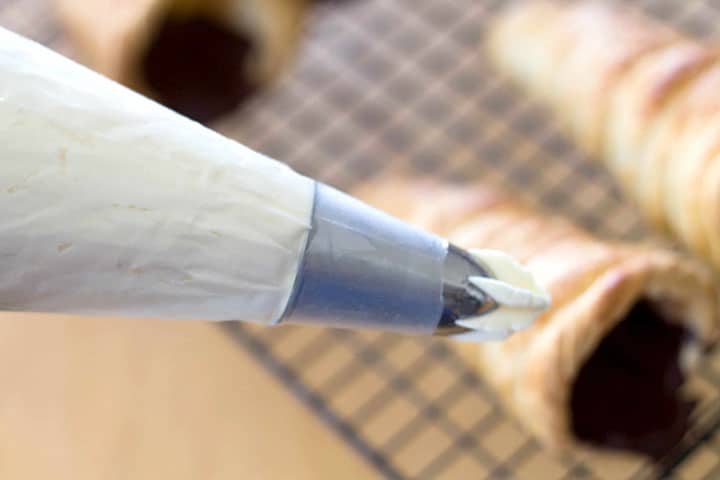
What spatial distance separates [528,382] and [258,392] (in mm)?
280

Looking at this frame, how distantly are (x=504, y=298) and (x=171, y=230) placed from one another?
0.63 feet

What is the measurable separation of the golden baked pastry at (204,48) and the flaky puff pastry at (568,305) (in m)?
0.34

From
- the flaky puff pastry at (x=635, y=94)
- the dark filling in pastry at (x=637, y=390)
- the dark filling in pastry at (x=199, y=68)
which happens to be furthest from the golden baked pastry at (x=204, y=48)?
the dark filling in pastry at (x=637, y=390)

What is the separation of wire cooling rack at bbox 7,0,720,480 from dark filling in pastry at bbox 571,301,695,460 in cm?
2

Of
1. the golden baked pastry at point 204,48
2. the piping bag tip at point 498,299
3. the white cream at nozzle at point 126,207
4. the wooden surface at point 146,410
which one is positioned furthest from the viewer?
the golden baked pastry at point 204,48

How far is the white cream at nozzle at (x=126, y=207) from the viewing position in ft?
1.20

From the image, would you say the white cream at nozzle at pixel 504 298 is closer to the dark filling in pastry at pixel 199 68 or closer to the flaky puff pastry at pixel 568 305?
the flaky puff pastry at pixel 568 305

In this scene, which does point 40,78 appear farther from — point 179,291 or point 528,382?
point 528,382

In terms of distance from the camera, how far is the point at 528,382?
0.67m

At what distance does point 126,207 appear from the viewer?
0.38 metres

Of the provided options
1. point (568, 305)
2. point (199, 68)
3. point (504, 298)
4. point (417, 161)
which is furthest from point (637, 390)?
point (199, 68)

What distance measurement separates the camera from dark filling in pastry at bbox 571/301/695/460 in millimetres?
687

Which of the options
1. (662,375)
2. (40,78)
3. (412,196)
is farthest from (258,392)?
(40,78)

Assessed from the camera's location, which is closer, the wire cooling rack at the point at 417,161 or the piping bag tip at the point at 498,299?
the piping bag tip at the point at 498,299
